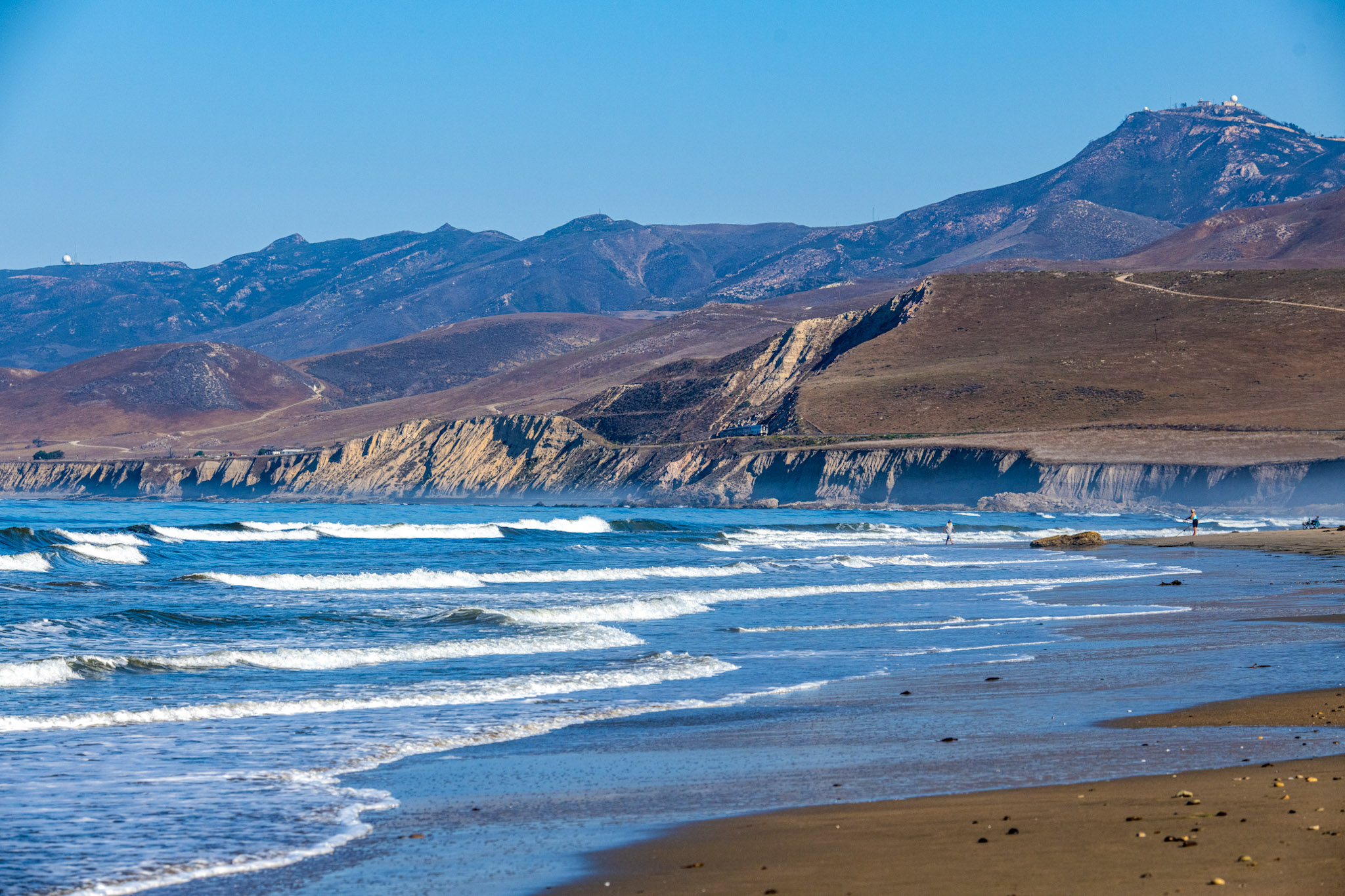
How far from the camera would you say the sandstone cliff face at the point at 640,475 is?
80375 millimetres

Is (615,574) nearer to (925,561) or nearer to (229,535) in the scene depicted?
(925,561)

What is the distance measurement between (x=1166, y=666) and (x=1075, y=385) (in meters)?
98.1

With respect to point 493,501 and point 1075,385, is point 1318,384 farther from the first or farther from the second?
point 493,501

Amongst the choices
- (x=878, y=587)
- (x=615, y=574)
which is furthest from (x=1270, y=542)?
(x=615, y=574)

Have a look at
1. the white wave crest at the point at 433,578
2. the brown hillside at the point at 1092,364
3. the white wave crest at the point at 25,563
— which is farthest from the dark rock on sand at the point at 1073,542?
the brown hillside at the point at 1092,364

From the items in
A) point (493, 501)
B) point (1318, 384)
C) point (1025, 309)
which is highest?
point (1025, 309)

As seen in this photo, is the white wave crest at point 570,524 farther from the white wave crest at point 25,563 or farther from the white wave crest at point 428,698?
the white wave crest at point 428,698

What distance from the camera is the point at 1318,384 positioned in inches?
4040

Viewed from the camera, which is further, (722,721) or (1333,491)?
(1333,491)

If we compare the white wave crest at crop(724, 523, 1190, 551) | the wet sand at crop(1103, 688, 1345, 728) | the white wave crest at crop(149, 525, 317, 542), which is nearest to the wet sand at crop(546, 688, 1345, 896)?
the wet sand at crop(1103, 688, 1345, 728)

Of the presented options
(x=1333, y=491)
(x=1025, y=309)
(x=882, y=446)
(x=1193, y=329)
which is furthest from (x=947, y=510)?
(x=1025, y=309)

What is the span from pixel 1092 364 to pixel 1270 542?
237 ft

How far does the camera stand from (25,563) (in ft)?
114

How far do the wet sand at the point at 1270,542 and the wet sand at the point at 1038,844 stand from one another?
113ft
